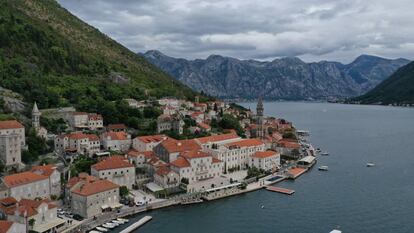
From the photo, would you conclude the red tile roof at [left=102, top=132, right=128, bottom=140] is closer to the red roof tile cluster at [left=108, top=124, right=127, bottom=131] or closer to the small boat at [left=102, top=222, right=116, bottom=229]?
the red roof tile cluster at [left=108, top=124, right=127, bottom=131]

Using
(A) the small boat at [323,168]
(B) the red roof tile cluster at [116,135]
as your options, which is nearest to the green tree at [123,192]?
(B) the red roof tile cluster at [116,135]

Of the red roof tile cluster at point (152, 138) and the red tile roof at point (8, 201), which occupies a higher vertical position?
the red roof tile cluster at point (152, 138)

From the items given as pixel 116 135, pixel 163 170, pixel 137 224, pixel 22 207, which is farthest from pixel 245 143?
pixel 22 207

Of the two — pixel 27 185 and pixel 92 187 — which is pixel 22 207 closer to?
pixel 27 185

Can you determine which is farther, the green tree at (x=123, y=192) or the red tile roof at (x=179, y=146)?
the red tile roof at (x=179, y=146)

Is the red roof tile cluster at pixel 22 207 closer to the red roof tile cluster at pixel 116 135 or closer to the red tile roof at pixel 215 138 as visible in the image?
the red roof tile cluster at pixel 116 135

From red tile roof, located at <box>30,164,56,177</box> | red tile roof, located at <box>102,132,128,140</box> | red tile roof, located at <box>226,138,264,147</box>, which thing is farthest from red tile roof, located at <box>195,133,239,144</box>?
red tile roof, located at <box>30,164,56,177</box>
